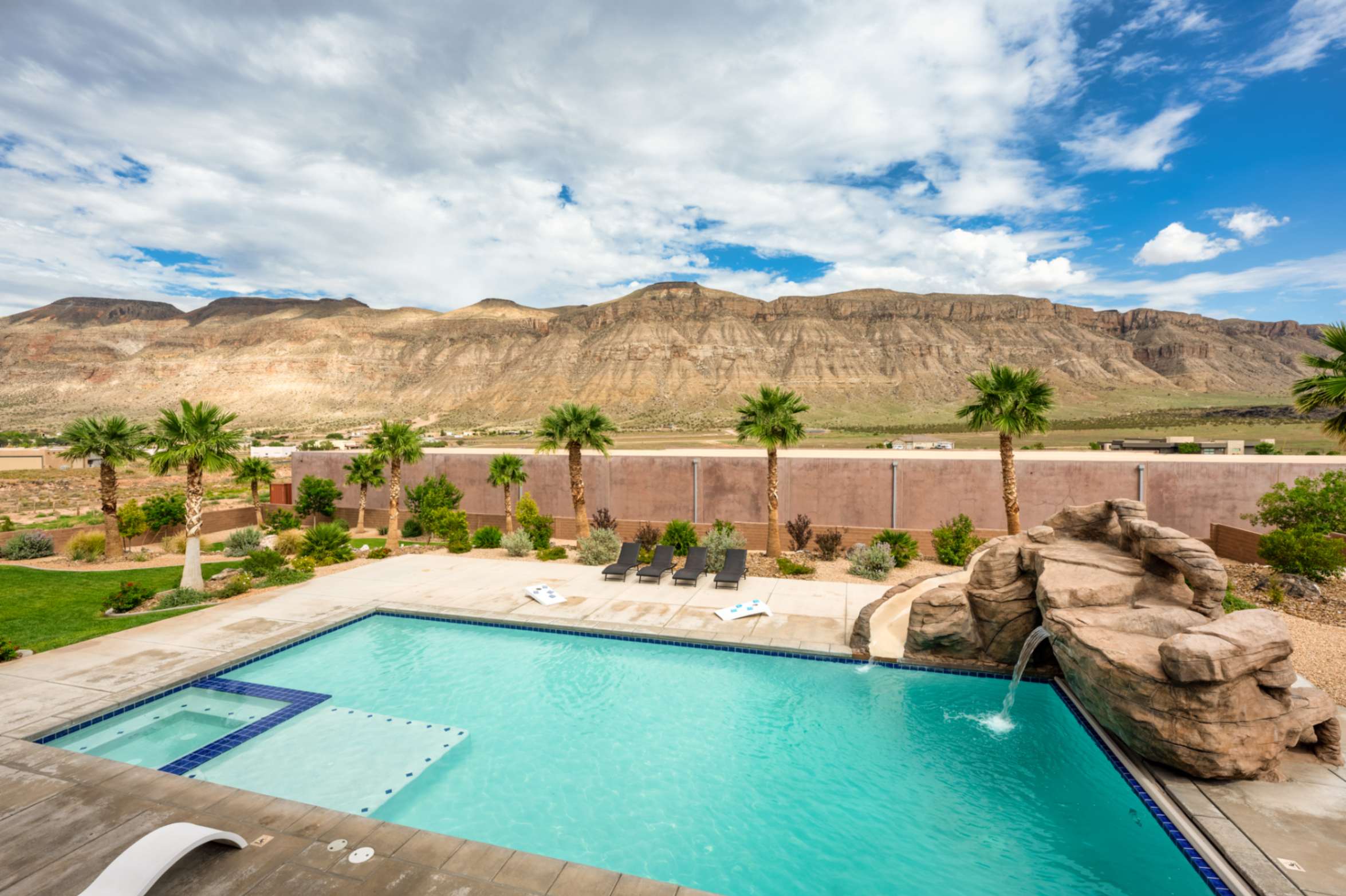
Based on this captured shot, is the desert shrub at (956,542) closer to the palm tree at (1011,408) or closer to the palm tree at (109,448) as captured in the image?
the palm tree at (1011,408)

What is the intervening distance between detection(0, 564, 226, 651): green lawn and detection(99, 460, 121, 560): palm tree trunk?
1613 millimetres

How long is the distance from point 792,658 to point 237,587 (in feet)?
44.2

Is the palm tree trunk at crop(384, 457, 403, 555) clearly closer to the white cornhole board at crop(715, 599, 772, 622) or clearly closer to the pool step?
the pool step

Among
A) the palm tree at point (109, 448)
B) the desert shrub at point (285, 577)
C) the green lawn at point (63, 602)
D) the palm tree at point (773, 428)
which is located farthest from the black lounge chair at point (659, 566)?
the palm tree at point (109, 448)

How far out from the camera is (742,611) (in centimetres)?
1241

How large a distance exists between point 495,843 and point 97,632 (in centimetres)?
1064

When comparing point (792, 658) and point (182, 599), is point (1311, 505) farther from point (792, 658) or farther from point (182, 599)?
point (182, 599)

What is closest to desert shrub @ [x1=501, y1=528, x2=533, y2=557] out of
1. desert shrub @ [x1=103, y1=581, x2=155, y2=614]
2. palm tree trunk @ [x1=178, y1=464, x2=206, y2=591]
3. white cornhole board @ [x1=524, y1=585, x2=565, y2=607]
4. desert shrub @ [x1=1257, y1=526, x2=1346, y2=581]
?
white cornhole board @ [x1=524, y1=585, x2=565, y2=607]

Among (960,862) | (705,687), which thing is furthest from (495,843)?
(960,862)

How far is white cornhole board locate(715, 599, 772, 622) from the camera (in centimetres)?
1231

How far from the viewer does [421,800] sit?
7.06 m

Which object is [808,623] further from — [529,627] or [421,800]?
[421,800]

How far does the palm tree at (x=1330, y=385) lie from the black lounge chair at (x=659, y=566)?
513 inches

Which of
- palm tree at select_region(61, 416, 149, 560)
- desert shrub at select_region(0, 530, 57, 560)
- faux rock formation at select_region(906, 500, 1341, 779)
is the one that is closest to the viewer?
faux rock formation at select_region(906, 500, 1341, 779)
